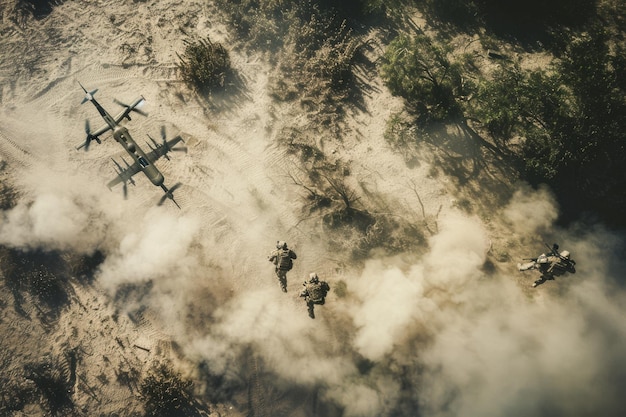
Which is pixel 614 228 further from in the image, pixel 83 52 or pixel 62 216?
pixel 83 52

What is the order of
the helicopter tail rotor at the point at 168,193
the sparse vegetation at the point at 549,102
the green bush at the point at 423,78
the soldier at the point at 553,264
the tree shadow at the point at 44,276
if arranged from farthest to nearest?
the green bush at the point at 423,78, the helicopter tail rotor at the point at 168,193, the tree shadow at the point at 44,276, the soldier at the point at 553,264, the sparse vegetation at the point at 549,102

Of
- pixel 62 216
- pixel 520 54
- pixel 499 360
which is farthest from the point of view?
pixel 520 54

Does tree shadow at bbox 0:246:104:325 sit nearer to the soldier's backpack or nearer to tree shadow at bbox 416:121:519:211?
the soldier's backpack

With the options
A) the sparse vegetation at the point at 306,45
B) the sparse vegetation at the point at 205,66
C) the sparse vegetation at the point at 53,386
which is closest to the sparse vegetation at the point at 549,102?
the sparse vegetation at the point at 306,45

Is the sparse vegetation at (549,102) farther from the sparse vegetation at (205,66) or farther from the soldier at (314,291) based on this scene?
the sparse vegetation at (205,66)

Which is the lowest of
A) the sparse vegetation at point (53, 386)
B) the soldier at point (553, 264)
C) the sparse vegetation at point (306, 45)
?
the soldier at point (553, 264)

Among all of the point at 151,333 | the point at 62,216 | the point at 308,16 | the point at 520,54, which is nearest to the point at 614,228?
the point at 520,54

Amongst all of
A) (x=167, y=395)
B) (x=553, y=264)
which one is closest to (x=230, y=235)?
(x=167, y=395)
